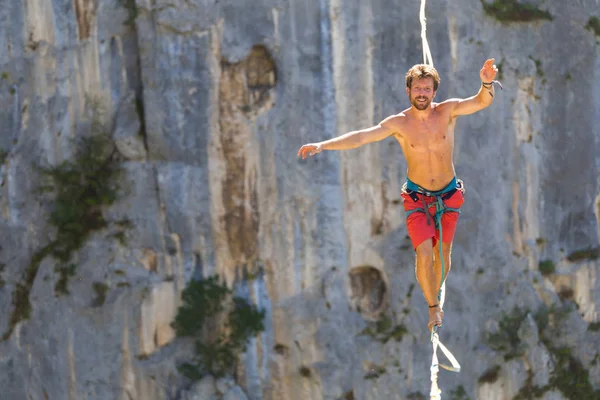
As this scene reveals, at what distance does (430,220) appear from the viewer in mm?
9680

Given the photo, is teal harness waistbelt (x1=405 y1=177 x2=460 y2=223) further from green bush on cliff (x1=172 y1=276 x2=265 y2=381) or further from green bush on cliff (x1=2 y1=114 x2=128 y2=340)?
green bush on cliff (x1=2 y1=114 x2=128 y2=340)

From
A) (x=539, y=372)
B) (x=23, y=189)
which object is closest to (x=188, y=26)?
(x=23, y=189)

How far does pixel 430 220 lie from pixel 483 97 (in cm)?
122

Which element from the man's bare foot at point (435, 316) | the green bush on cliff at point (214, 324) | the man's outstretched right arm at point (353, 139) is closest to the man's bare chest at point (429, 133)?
the man's outstretched right arm at point (353, 139)

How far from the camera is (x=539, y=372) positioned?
1992 cm

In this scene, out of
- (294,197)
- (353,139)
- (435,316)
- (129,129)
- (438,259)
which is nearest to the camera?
(353,139)

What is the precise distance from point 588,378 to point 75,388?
959 centimetres

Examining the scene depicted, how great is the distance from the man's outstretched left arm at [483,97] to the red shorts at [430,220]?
768mm

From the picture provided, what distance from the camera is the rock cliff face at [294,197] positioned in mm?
18750

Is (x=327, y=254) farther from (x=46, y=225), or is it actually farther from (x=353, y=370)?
(x=46, y=225)

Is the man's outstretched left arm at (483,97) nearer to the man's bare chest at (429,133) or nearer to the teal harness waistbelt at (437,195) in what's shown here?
the man's bare chest at (429,133)

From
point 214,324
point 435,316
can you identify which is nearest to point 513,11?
point 214,324

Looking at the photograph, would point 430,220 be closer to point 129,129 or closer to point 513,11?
point 513,11

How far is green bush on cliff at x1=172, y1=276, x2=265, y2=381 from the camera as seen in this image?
19.6 metres
